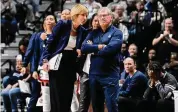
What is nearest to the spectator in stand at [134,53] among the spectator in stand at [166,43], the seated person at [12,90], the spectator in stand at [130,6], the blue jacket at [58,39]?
the spectator in stand at [166,43]

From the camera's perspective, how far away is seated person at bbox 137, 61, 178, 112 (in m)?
12.9

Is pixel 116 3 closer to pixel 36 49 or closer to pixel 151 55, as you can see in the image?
pixel 151 55

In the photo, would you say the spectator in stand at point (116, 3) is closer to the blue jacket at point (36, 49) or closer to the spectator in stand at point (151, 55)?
the spectator in stand at point (151, 55)

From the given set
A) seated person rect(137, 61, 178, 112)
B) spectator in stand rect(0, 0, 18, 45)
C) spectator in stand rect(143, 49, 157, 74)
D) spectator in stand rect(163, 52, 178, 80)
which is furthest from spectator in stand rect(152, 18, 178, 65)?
spectator in stand rect(0, 0, 18, 45)

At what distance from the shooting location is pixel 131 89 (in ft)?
44.9

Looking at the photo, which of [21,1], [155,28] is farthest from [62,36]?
[21,1]

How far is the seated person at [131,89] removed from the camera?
531 inches

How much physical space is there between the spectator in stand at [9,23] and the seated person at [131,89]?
6867 millimetres

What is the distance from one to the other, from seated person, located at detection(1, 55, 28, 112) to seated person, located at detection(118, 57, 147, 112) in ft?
8.79

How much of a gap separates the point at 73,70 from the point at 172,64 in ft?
12.2

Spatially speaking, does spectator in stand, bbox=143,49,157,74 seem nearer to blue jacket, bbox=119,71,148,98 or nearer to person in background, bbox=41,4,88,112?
blue jacket, bbox=119,71,148,98

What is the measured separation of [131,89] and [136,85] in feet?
0.38

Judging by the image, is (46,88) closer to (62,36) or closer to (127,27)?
(62,36)

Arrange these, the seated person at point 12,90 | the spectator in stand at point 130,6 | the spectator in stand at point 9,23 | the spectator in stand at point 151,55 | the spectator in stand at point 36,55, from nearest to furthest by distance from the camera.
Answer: the spectator in stand at point 36,55 < the spectator in stand at point 151,55 < the seated person at point 12,90 < the spectator in stand at point 130,6 < the spectator in stand at point 9,23
